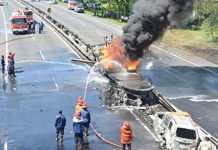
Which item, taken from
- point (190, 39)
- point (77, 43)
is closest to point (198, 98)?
point (77, 43)

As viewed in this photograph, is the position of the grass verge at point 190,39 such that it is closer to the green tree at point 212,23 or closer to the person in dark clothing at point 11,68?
the green tree at point 212,23

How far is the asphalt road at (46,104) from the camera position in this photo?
20203mm

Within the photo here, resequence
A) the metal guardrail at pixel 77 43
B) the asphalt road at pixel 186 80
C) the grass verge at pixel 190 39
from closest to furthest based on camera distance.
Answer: the asphalt road at pixel 186 80 → the metal guardrail at pixel 77 43 → the grass verge at pixel 190 39

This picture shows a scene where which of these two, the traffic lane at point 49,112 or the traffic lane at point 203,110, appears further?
the traffic lane at point 203,110

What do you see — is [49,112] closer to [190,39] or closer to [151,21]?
[151,21]

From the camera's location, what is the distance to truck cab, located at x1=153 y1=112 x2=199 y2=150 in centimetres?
1809

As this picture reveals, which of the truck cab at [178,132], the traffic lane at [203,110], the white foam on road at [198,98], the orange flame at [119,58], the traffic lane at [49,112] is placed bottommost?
the traffic lane at [203,110]

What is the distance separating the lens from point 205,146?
16.0 m

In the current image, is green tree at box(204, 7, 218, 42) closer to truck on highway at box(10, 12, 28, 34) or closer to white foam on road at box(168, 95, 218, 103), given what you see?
truck on highway at box(10, 12, 28, 34)

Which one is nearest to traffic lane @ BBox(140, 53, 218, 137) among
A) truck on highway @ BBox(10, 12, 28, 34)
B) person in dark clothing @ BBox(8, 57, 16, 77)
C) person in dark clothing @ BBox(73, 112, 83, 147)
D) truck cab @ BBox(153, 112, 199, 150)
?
truck cab @ BBox(153, 112, 199, 150)

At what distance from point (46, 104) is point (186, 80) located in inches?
478

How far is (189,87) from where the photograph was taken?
31.7 meters

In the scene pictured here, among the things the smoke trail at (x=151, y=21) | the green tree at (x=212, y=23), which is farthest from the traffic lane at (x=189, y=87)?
the green tree at (x=212, y=23)

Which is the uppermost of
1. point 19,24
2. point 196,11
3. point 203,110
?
point 196,11
